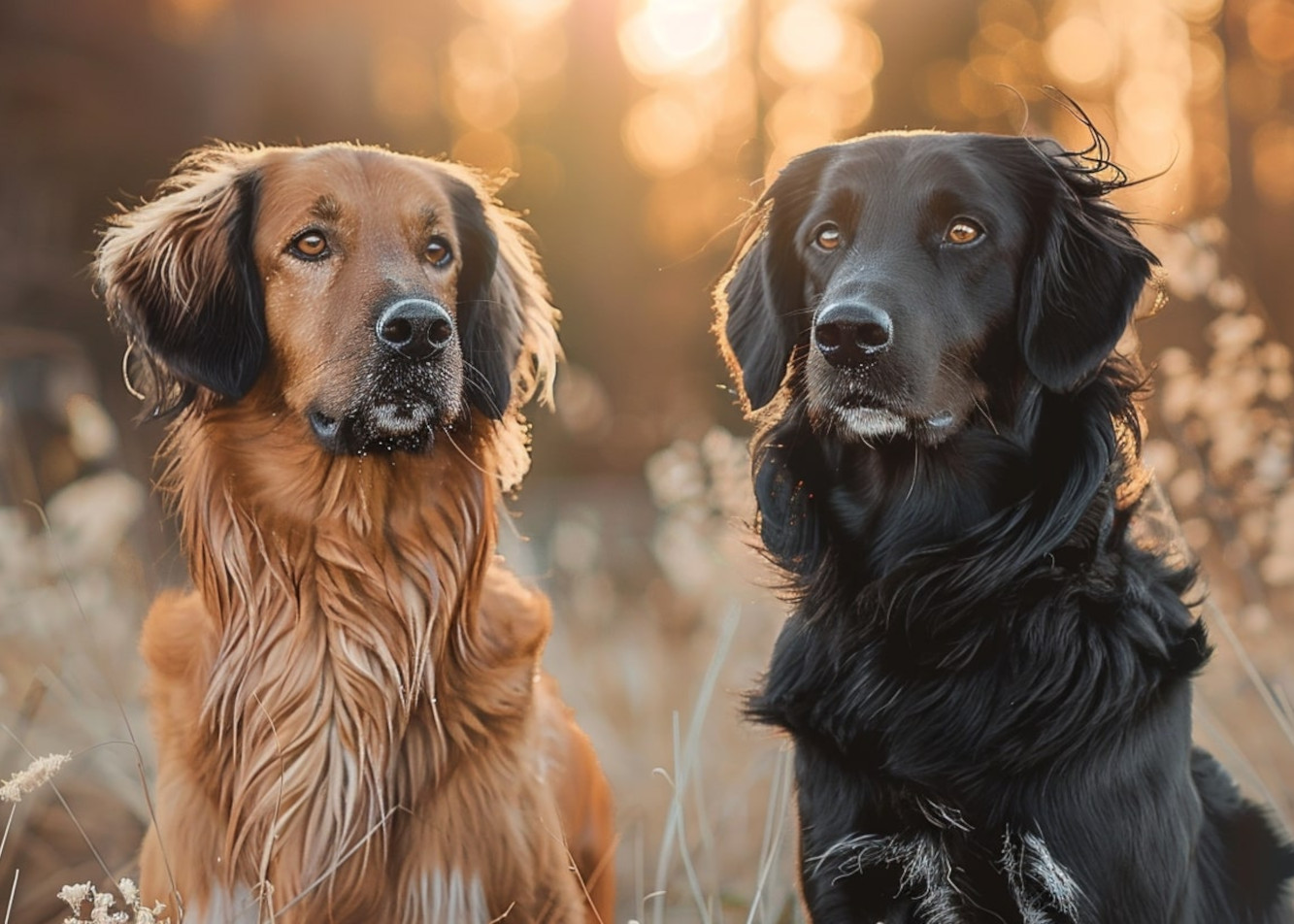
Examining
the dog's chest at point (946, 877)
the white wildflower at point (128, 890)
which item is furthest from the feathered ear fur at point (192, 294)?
the dog's chest at point (946, 877)

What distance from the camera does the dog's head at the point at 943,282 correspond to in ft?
8.36

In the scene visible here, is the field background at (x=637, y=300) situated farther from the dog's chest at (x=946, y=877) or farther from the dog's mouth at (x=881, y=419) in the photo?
the dog's mouth at (x=881, y=419)

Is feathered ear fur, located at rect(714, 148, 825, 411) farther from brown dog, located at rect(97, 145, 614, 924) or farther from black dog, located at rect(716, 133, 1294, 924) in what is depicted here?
brown dog, located at rect(97, 145, 614, 924)

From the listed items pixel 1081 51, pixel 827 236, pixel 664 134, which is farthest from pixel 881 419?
pixel 664 134

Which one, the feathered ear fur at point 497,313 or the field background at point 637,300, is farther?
the field background at point 637,300

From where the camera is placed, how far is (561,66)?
11.5 meters

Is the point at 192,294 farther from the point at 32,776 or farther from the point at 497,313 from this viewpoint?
the point at 32,776

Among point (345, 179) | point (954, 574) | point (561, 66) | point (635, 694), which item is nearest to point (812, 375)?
point (954, 574)

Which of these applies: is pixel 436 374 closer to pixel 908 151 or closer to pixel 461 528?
pixel 461 528

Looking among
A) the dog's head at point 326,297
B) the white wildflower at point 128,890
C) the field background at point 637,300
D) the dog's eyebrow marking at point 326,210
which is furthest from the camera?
the field background at point 637,300

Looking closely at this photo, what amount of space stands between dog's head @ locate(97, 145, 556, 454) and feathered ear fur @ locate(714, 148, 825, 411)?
526mm

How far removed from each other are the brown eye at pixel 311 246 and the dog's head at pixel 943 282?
3.19 ft

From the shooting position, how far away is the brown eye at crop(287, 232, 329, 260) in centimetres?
280

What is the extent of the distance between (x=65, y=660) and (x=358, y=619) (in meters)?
1.42
